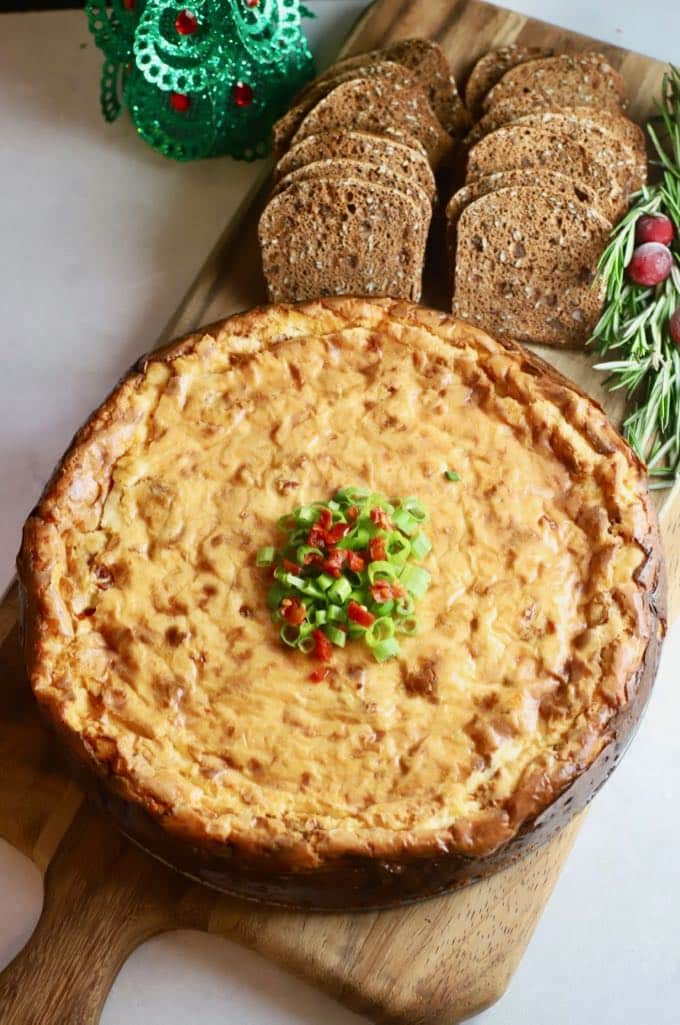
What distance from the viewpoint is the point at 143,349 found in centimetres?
479

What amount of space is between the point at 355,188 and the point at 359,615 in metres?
1.71

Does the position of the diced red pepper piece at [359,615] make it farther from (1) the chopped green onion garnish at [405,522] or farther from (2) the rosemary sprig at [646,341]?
(2) the rosemary sprig at [646,341]

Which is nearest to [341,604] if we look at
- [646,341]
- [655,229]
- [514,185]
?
[646,341]

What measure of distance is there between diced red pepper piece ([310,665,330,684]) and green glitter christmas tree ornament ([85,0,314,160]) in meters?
2.46

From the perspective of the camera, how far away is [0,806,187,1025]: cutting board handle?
3.61 meters

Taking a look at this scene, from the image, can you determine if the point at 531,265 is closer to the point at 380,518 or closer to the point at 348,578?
the point at 380,518

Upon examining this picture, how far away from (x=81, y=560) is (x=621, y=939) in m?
2.18

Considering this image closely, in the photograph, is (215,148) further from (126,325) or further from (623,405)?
(623,405)

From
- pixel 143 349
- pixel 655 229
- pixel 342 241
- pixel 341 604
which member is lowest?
pixel 143 349

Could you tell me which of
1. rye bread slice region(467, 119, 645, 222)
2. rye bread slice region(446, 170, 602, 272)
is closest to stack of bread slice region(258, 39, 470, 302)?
rye bread slice region(446, 170, 602, 272)

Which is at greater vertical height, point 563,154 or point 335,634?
point 563,154

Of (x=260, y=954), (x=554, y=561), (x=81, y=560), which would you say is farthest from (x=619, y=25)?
(x=260, y=954)

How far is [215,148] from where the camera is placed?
499 centimetres

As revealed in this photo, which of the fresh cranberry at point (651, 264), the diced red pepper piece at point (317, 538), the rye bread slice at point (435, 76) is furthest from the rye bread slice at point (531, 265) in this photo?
the diced red pepper piece at point (317, 538)
